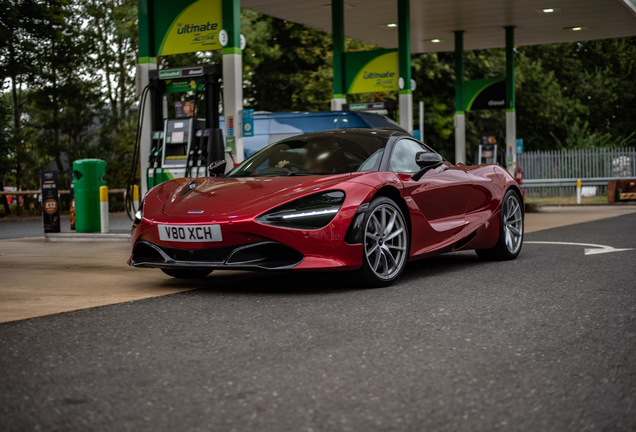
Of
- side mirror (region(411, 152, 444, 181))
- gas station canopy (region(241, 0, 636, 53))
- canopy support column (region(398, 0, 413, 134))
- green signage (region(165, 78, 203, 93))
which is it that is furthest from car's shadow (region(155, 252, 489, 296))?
gas station canopy (region(241, 0, 636, 53))

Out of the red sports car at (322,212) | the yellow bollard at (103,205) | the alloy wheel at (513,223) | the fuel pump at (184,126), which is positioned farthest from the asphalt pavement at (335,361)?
the yellow bollard at (103,205)

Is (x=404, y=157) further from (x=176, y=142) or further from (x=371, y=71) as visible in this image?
(x=371, y=71)

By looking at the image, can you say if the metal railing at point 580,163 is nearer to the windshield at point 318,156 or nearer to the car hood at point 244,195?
the windshield at point 318,156

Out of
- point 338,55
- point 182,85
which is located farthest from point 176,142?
point 338,55

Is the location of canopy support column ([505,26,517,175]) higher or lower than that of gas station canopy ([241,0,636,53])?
lower

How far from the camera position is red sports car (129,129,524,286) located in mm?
5121

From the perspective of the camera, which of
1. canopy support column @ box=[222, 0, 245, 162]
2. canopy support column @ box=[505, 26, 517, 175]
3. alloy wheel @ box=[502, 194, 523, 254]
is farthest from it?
canopy support column @ box=[505, 26, 517, 175]

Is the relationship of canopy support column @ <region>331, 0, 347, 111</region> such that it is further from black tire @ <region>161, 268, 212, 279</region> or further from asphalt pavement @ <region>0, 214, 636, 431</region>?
asphalt pavement @ <region>0, 214, 636, 431</region>

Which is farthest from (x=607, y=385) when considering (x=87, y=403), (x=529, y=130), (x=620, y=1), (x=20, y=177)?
(x=529, y=130)

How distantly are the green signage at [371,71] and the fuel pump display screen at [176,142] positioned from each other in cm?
766

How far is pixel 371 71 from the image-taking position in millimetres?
17719

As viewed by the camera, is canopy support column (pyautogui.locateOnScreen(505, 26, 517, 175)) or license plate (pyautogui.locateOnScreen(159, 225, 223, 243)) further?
canopy support column (pyautogui.locateOnScreen(505, 26, 517, 175))

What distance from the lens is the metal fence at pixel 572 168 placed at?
30000 millimetres

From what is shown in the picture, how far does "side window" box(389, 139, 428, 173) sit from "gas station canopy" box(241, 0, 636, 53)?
41.6 ft
